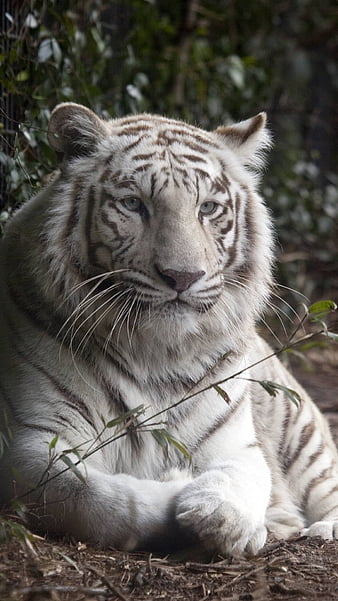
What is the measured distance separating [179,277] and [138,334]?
29 centimetres

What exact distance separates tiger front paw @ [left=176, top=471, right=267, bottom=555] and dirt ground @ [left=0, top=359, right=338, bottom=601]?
4cm

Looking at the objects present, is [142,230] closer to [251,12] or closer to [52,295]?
[52,295]

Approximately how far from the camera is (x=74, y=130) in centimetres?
263

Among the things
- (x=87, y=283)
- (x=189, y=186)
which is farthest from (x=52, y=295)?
(x=189, y=186)

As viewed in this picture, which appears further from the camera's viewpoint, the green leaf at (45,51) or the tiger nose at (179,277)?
the green leaf at (45,51)

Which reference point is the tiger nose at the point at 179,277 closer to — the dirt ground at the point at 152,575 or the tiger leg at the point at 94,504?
the tiger leg at the point at 94,504

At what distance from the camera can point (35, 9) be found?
142 inches

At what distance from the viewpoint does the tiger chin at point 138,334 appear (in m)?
2.19

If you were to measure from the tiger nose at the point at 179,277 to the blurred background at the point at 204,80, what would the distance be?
73 centimetres

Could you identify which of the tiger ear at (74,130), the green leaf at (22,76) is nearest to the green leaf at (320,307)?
the tiger ear at (74,130)

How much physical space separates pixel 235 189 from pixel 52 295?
0.68 m

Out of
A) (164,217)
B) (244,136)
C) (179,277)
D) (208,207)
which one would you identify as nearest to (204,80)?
(244,136)

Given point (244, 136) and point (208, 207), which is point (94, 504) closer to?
point (208, 207)

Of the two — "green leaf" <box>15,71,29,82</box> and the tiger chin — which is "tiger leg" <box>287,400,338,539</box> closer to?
the tiger chin
